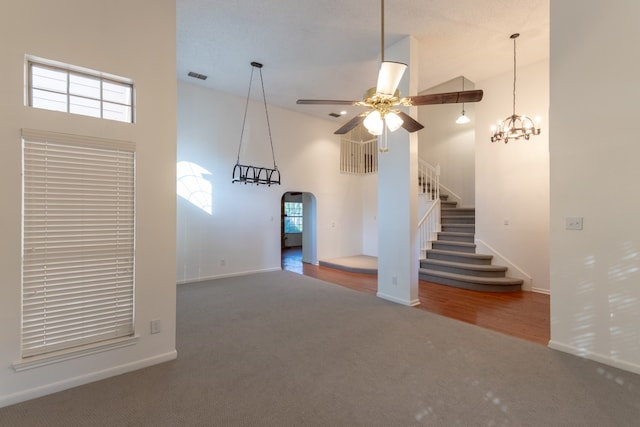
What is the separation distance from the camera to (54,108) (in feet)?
7.36

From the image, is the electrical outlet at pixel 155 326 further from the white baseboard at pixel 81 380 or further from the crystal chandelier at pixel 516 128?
the crystal chandelier at pixel 516 128

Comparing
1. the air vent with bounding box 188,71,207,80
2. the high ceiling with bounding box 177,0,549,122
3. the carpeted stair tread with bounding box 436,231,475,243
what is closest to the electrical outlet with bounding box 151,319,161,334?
the high ceiling with bounding box 177,0,549,122

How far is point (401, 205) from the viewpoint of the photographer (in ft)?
14.2

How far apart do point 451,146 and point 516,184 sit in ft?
10.6

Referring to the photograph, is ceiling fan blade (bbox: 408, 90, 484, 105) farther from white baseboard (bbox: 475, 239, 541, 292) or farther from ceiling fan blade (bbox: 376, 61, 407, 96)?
white baseboard (bbox: 475, 239, 541, 292)

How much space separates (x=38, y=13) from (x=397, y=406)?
12.3 ft

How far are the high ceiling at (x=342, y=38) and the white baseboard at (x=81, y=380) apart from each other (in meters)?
3.80

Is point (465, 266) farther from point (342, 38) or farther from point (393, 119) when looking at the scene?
point (342, 38)

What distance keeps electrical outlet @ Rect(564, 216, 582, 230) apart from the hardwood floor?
4.05ft

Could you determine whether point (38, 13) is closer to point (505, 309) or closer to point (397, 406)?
point (397, 406)

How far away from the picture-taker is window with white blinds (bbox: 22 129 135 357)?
2.12 m

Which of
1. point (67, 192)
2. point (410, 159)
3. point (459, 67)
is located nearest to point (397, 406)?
point (67, 192)

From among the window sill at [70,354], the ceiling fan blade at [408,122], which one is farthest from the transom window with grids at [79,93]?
the ceiling fan blade at [408,122]

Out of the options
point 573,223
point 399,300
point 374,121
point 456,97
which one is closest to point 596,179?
point 573,223
